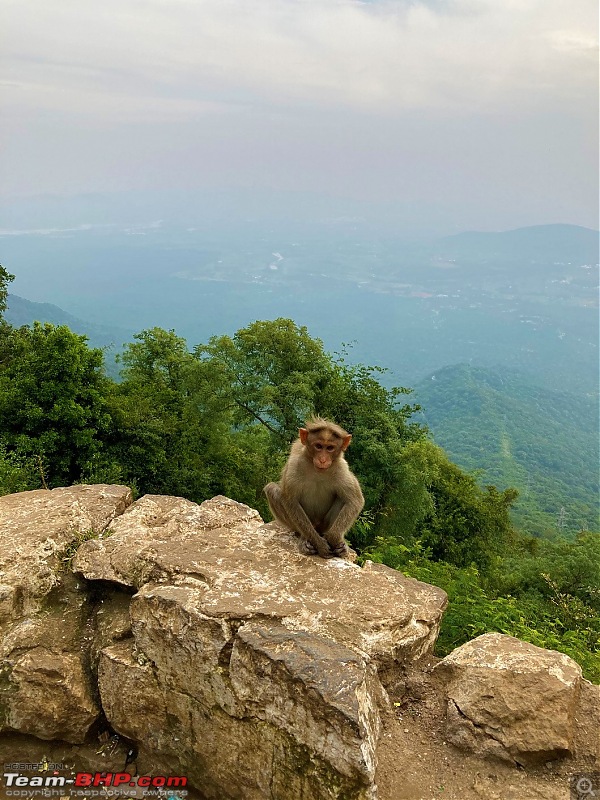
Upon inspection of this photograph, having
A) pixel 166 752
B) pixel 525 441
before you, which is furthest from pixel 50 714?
pixel 525 441

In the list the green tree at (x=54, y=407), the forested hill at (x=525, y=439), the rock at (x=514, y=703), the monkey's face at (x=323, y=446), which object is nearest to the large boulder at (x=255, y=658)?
the rock at (x=514, y=703)

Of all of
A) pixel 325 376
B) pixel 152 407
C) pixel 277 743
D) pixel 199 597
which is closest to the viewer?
pixel 277 743

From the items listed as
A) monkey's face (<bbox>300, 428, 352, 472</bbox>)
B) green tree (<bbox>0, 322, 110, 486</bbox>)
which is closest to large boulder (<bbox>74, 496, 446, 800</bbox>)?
monkey's face (<bbox>300, 428, 352, 472</bbox>)

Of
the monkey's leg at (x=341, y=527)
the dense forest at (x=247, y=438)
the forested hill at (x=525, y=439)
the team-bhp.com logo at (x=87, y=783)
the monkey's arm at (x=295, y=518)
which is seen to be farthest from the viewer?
the forested hill at (x=525, y=439)

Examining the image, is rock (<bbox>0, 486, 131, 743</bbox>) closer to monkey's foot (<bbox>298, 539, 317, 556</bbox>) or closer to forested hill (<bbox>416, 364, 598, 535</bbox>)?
monkey's foot (<bbox>298, 539, 317, 556</bbox>)

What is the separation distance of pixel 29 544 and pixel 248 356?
19368 millimetres

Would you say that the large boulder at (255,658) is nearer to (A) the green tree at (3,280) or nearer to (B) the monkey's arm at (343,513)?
(B) the monkey's arm at (343,513)

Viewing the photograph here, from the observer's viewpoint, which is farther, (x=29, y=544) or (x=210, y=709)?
(x=29, y=544)

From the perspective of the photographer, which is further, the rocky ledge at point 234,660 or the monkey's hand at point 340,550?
the monkey's hand at point 340,550

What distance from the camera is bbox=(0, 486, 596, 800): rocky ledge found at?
452 centimetres

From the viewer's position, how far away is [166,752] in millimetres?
5289

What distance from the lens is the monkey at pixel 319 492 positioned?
6641mm

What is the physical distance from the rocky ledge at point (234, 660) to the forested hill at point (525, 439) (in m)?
51.4

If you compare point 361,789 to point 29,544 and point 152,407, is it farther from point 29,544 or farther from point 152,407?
point 152,407
